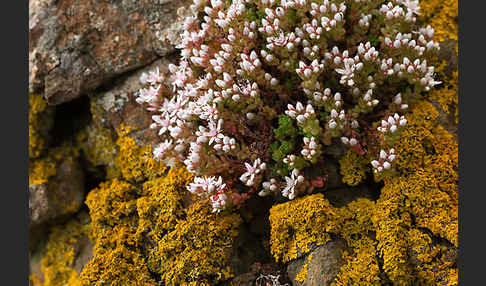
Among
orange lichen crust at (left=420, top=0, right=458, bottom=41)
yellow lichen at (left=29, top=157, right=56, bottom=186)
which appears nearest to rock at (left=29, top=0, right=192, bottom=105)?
yellow lichen at (left=29, top=157, right=56, bottom=186)

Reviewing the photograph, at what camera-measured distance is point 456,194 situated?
5000mm

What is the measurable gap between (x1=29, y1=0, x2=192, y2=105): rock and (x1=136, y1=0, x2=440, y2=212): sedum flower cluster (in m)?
0.92

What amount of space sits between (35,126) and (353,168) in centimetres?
466


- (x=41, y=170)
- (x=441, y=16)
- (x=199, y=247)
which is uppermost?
(x=441, y=16)

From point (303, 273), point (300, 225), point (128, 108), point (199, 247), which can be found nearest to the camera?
point (303, 273)

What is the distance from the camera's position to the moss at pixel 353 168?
516 centimetres

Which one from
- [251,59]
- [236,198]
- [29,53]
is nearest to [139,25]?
[29,53]

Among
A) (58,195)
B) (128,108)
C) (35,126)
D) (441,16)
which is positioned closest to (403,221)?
(441,16)

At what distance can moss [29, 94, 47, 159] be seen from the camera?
6.61 meters

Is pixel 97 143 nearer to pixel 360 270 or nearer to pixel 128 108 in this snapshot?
pixel 128 108

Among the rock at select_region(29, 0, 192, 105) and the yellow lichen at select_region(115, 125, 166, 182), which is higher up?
the rock at select_region(29, 0, 192, 105)

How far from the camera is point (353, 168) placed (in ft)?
17.0

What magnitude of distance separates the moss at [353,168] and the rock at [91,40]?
279cm

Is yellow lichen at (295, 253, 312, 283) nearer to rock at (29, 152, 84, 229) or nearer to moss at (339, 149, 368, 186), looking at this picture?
moss at (339, 149, 368, 186)
